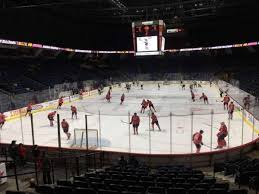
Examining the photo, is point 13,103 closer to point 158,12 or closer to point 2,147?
point 2,147

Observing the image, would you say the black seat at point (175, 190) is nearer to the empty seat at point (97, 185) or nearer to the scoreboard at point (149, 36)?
the empty seat at point (97, 185)

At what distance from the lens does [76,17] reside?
45.9 meters

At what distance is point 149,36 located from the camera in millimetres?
26703

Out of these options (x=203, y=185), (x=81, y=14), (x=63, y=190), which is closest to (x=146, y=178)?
(x=203, y=185)

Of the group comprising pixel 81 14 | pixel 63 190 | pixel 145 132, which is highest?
pixel 81 14

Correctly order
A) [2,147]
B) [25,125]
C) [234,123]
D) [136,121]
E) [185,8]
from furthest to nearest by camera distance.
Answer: [185,8] → [25,125] → [234,123] → [136,121] → [2,147]

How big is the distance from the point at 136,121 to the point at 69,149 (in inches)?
171

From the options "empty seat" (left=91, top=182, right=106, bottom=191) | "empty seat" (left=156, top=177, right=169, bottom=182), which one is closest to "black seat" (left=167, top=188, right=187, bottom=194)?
"empty seat" (left=156, top=177, right=169, bottom=182)

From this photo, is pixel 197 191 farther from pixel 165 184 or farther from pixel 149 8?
pixel 149 8

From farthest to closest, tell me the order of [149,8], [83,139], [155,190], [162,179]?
[149,8] → [83,139] → [162,179] → [155,190]

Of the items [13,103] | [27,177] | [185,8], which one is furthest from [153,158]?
[185,8]

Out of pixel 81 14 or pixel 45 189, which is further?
pixel 81 14

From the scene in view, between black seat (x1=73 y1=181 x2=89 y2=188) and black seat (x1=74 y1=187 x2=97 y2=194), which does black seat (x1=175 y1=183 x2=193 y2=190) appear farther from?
black seat (x1=73 y1=181 x2=89 y2=188)

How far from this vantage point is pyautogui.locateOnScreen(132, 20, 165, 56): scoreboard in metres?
26.3
